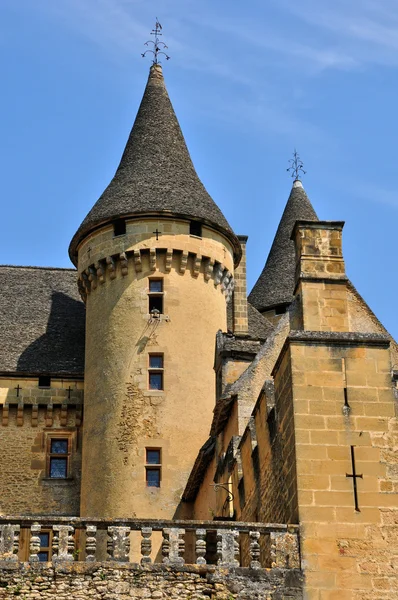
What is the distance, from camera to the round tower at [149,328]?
82.9 feet

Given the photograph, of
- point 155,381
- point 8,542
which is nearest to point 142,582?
point 8,542

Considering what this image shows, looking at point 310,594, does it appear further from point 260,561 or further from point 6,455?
point 6,455

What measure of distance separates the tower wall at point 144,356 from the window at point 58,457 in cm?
166

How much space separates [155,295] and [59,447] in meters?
4.32

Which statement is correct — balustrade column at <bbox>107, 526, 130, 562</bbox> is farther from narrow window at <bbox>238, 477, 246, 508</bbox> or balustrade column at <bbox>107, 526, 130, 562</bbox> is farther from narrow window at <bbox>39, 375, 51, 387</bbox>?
narrow window at <bbox>39, 375, 51, 387</bbox>

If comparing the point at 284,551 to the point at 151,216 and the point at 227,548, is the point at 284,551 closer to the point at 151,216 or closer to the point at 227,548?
the point at 227,548

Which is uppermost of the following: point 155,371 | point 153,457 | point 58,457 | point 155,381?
point 155,371

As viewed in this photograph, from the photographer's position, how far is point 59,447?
28.3 m

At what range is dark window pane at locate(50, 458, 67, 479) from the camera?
27.8 meters

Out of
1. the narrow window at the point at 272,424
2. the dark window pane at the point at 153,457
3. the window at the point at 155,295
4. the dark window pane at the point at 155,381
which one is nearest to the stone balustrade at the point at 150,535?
the narrow window at the point at 272,424

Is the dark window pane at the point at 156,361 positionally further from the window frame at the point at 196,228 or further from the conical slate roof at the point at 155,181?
the conical slate roof at the point at 155,181

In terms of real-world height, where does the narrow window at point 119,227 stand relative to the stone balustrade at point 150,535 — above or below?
above

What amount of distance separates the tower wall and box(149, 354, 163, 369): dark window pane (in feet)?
0.36

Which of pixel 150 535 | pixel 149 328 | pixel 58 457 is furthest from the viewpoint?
Answer: pixel 58 457
